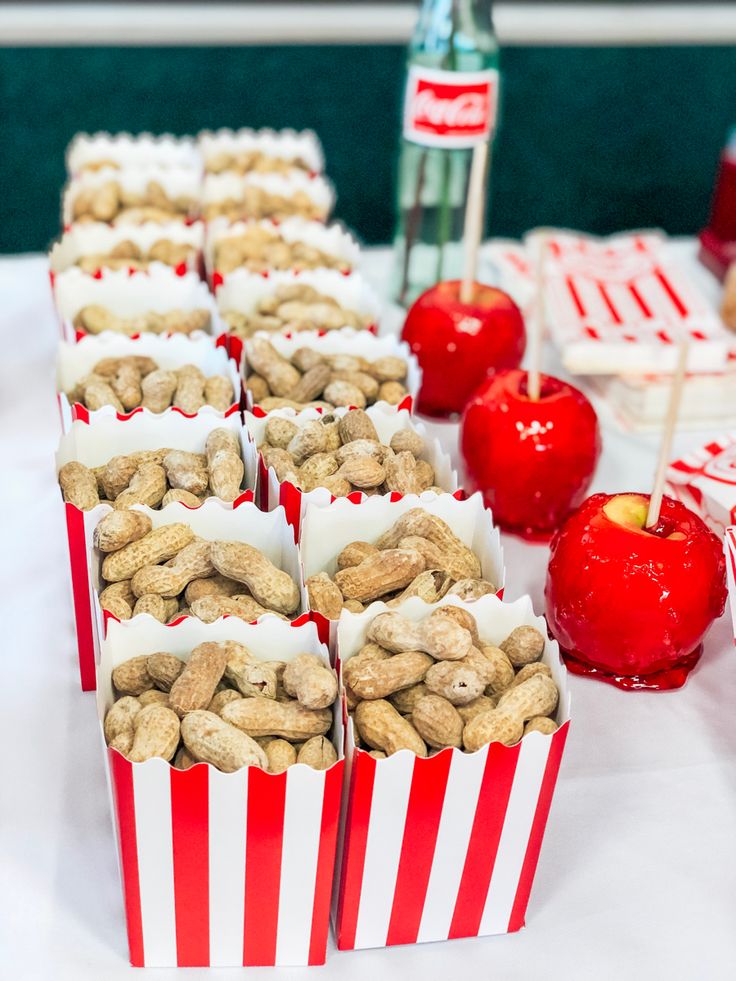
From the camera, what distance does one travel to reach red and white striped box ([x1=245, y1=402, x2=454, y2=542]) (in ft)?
3.50

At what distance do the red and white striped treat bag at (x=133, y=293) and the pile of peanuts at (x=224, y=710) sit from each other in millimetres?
696

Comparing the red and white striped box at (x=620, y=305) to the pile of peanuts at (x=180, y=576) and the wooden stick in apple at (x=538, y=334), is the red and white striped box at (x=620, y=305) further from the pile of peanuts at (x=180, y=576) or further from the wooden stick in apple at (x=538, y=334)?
the pile of peanuts at (x=180, y=576)

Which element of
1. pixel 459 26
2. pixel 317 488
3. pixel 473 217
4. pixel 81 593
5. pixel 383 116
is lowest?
pixel 383 116

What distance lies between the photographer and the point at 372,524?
1.08 metres

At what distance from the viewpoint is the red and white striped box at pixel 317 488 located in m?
1.07

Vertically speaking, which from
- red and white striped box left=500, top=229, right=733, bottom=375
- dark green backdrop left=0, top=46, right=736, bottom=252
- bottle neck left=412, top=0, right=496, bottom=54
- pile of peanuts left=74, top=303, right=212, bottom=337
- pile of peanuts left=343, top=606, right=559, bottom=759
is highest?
bottle neck left=412, top=0, right=496, bottom=54

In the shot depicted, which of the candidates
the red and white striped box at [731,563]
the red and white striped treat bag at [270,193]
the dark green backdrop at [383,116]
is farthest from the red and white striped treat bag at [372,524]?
the dark green backdrop at [383,116]

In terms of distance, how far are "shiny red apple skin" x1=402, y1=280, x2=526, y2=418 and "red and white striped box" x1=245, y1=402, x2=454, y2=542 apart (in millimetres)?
284

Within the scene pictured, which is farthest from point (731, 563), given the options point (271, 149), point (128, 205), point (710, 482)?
point (271, 149)

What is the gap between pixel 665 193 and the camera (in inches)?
129

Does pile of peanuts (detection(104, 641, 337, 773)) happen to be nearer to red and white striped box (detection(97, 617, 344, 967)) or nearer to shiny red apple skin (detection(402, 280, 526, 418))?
red and white striped box (detection(97, 617, 344, 967))

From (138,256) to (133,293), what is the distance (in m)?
0.17

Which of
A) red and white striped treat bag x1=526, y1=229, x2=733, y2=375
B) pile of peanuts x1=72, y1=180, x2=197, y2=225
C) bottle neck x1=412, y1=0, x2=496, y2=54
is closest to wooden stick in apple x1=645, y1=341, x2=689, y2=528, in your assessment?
red and white striped treat bag x1=526, y1=229, x2=733, y2=375

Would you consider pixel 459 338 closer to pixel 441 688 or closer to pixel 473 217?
pixel 473 217
